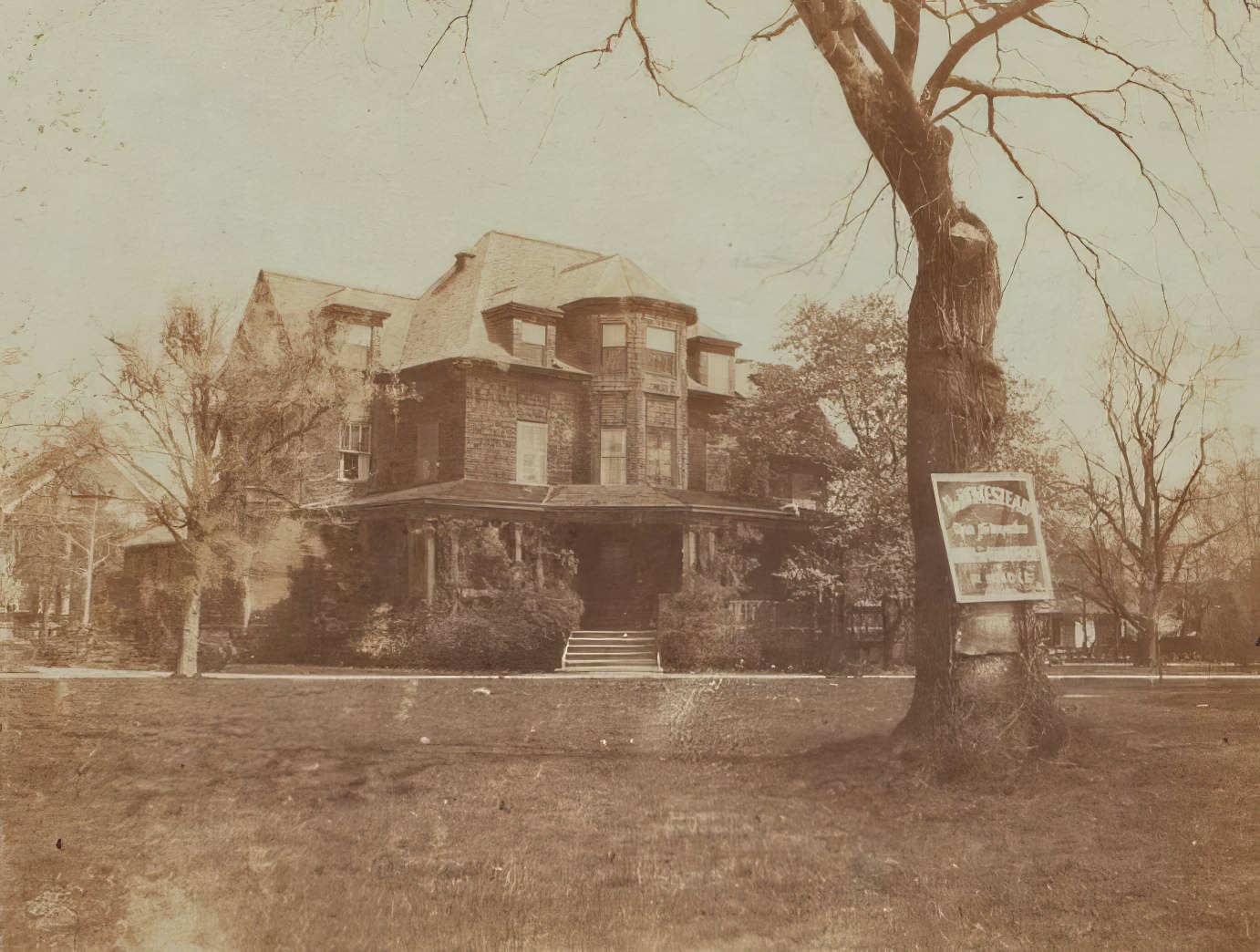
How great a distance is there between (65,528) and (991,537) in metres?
5.48

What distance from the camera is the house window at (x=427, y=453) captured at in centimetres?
958

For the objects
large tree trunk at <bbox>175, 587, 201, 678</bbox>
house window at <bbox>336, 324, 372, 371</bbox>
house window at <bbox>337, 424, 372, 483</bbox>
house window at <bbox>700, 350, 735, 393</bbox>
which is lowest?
large tree trunk at <bbox>175, 587, 201, 678</bbox>

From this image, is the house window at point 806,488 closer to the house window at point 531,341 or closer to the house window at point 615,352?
the house window at point 615,352

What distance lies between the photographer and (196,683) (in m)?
6.70

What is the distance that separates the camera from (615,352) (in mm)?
9172

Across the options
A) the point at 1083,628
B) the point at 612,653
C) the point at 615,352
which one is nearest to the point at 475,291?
the point at 615,352

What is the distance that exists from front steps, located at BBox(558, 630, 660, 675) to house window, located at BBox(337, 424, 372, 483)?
2564 millimetres

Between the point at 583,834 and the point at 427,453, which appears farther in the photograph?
the point at 427,453

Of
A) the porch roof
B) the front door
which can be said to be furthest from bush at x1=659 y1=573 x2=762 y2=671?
the porch roof

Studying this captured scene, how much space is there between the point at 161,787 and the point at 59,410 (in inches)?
87.5

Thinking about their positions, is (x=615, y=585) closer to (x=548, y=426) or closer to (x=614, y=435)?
(x=548, y=426)

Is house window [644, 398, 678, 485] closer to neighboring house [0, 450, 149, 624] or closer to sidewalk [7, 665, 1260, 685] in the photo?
sidewalk [7, 665, 1260, 685]

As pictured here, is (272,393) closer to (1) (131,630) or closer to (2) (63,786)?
(1) (131,630)

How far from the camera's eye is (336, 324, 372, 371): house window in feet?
24.8
